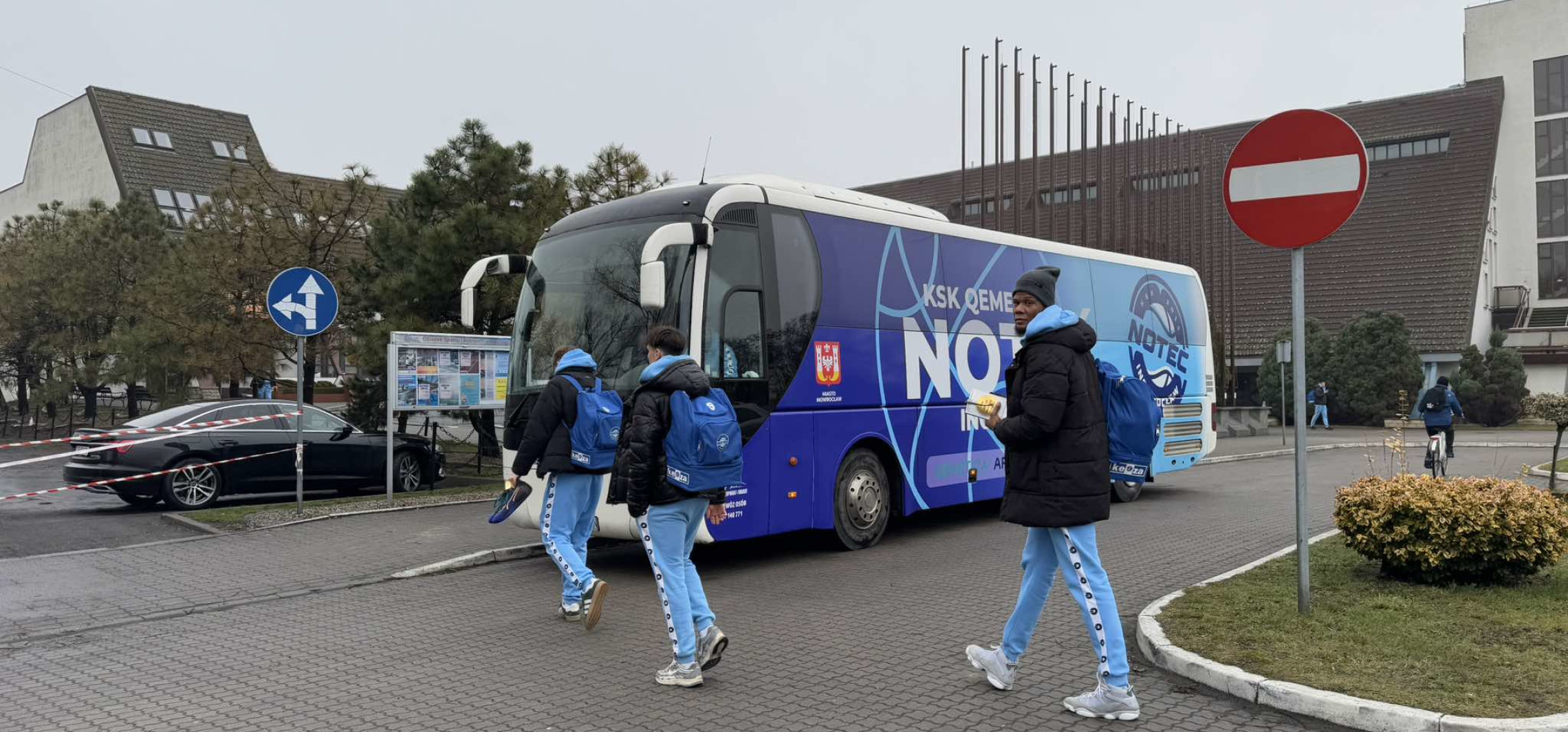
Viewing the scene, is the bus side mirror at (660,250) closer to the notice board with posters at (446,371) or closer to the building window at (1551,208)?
the notice board with posters at (446,371)

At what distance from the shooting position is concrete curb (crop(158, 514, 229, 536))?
11438 millimetres

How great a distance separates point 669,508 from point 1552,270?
2264 inches

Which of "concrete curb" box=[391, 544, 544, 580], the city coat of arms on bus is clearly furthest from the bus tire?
"concrete curb" box=[391, 544, 544, 580]

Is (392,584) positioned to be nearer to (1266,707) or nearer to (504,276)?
(1266,707)

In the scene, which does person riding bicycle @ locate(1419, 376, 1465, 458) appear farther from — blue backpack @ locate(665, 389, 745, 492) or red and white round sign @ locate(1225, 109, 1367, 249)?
blue backpack @ locate(665, 389, 745, 492)

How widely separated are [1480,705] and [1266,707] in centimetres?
83

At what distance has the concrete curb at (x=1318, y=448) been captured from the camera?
22.1 meters

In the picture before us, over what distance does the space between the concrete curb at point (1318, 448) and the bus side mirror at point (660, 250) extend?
15.9 metres

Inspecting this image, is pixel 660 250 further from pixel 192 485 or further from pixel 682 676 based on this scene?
pixel 192 485

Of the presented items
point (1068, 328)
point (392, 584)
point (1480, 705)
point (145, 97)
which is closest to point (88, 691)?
point (392, 584)

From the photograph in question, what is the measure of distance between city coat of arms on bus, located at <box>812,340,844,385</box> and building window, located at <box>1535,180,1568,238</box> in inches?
2081

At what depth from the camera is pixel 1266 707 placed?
4910mm

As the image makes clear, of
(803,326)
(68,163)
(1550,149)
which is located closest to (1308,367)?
(1550,149)

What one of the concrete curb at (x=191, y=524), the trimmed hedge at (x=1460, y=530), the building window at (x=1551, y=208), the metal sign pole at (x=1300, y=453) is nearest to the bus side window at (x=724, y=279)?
the metal sign pole at (x=1300, y=453)
